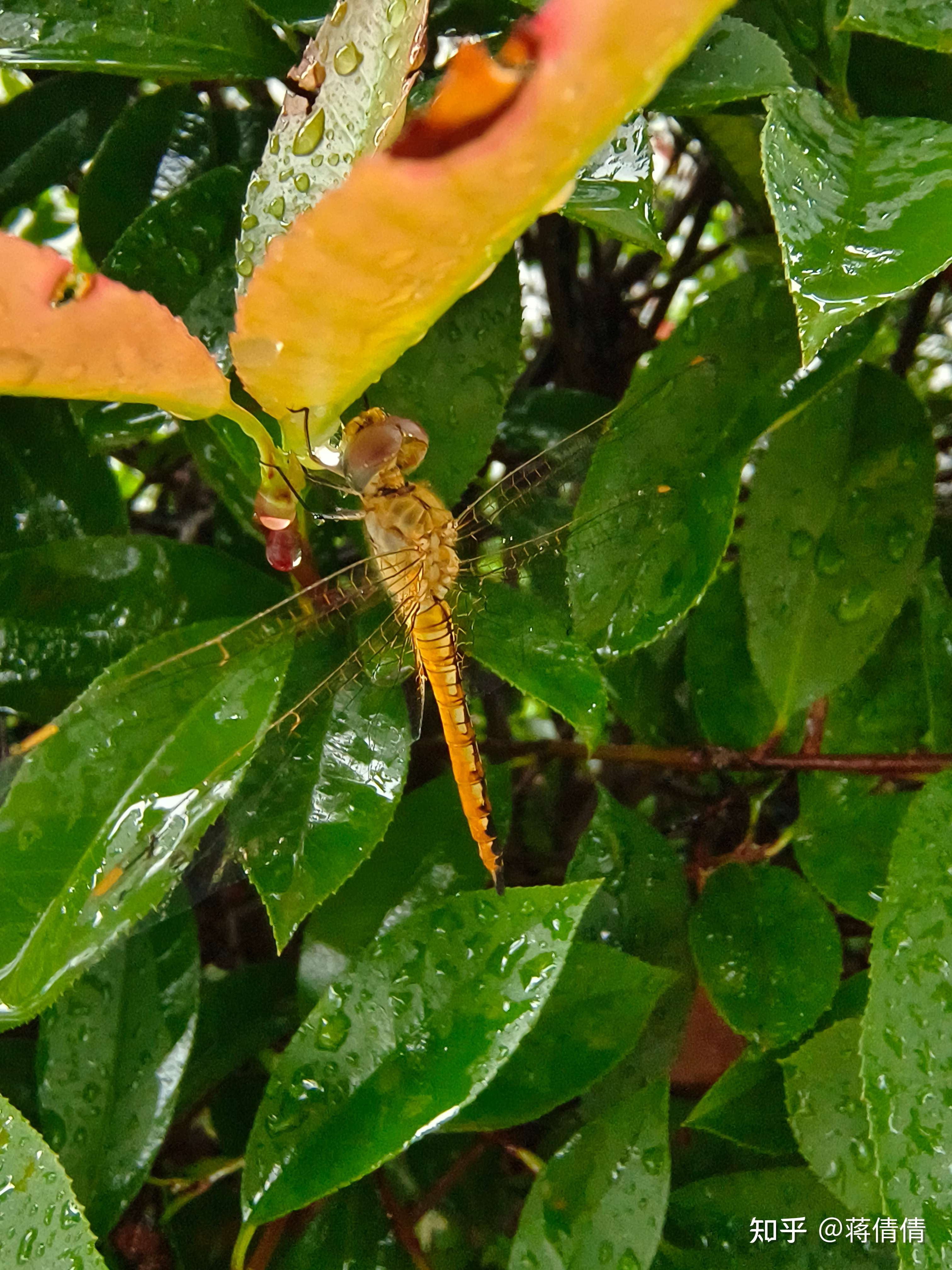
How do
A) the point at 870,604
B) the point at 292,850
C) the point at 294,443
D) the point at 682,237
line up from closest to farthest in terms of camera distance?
the point at 294,443 → the point at 292,850 → the point at 870,604 → the point at 682,237

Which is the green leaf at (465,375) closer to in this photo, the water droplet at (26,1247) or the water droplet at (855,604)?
the water droplet at (855,604)

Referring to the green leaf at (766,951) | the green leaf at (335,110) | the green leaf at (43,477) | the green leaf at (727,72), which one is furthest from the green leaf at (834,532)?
the green leaf at (43,477)

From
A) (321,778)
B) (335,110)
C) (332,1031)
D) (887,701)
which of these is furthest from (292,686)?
(887,701)

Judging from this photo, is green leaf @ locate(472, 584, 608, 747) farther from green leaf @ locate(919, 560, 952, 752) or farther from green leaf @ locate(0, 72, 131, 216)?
green leaf @ locate(0, 72, 131, 216)

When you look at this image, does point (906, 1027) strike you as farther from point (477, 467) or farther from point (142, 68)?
point (142, 68)

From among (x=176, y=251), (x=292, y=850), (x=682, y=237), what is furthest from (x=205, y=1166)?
(x=682, y=237)

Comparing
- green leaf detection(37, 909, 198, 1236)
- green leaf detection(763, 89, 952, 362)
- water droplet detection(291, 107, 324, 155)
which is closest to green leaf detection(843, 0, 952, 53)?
green leaf detection(763, 89, 952, 362)
